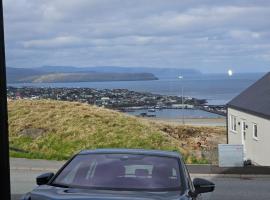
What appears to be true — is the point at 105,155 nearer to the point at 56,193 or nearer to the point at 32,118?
the point at 56,193

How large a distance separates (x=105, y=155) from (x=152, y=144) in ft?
75.0

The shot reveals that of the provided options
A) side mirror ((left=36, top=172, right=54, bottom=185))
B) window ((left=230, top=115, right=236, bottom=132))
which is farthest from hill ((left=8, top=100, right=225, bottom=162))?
side mirror ((left=36, top=172, right=54, bottom=185))

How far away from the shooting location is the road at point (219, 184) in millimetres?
15352

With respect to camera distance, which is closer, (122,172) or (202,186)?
(122,172)

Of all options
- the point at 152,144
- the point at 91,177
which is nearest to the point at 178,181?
the point at 91,177

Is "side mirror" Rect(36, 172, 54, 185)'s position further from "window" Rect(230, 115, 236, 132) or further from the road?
"window" Rect(230, 115, 236, 132)

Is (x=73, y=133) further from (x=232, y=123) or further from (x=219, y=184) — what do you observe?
(x=232, y=123)

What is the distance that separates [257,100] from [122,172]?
3132 cm

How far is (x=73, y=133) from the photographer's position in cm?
3123

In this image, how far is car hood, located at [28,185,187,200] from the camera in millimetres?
6094

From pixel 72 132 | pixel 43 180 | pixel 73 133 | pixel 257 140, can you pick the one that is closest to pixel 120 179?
pixel 43 180

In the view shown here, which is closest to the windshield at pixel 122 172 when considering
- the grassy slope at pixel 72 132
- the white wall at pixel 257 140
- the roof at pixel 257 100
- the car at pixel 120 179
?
the car at pixel 120 179

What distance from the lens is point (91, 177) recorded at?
694 centimetres

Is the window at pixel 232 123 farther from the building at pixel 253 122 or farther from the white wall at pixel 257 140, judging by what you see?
the white wall at pixel 257 140
